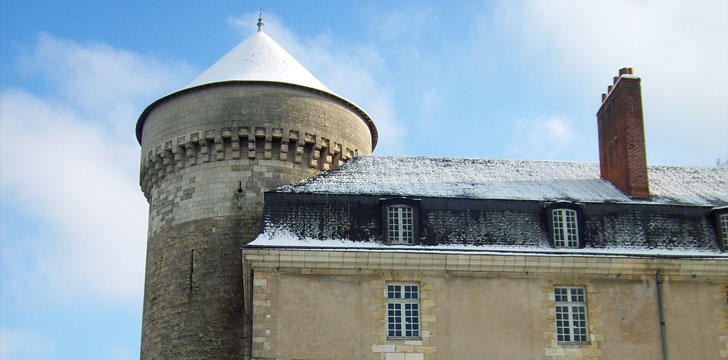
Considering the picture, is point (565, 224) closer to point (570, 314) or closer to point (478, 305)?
point (570, 314)

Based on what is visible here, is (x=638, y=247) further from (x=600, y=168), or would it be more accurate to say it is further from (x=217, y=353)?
(x=217, y=353)

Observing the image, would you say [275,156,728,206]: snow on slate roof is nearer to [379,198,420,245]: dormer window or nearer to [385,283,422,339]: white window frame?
[379,198,420,245]: dormer window

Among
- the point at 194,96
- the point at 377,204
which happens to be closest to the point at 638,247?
the point at 377,204

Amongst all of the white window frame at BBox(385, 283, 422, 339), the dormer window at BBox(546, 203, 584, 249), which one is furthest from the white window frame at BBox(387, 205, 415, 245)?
the dormer window at BBox(546, 203, 584, 249)

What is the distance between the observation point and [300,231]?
23.1 meters

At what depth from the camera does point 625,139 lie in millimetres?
26656

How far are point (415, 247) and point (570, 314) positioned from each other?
3740mm

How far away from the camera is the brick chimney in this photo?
26172 mm

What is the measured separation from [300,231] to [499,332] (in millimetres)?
4836

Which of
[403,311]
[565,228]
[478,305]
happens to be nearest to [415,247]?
[403,311]

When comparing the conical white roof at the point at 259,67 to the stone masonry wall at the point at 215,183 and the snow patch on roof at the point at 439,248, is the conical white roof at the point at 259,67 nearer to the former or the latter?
the stone masonry wall at the point at 215,183

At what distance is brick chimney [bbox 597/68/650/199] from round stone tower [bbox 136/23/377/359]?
682 cm

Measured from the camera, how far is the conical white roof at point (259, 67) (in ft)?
93.4

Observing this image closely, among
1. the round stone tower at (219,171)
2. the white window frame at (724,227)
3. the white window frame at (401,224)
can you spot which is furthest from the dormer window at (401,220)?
the white window frame at (724,227)
